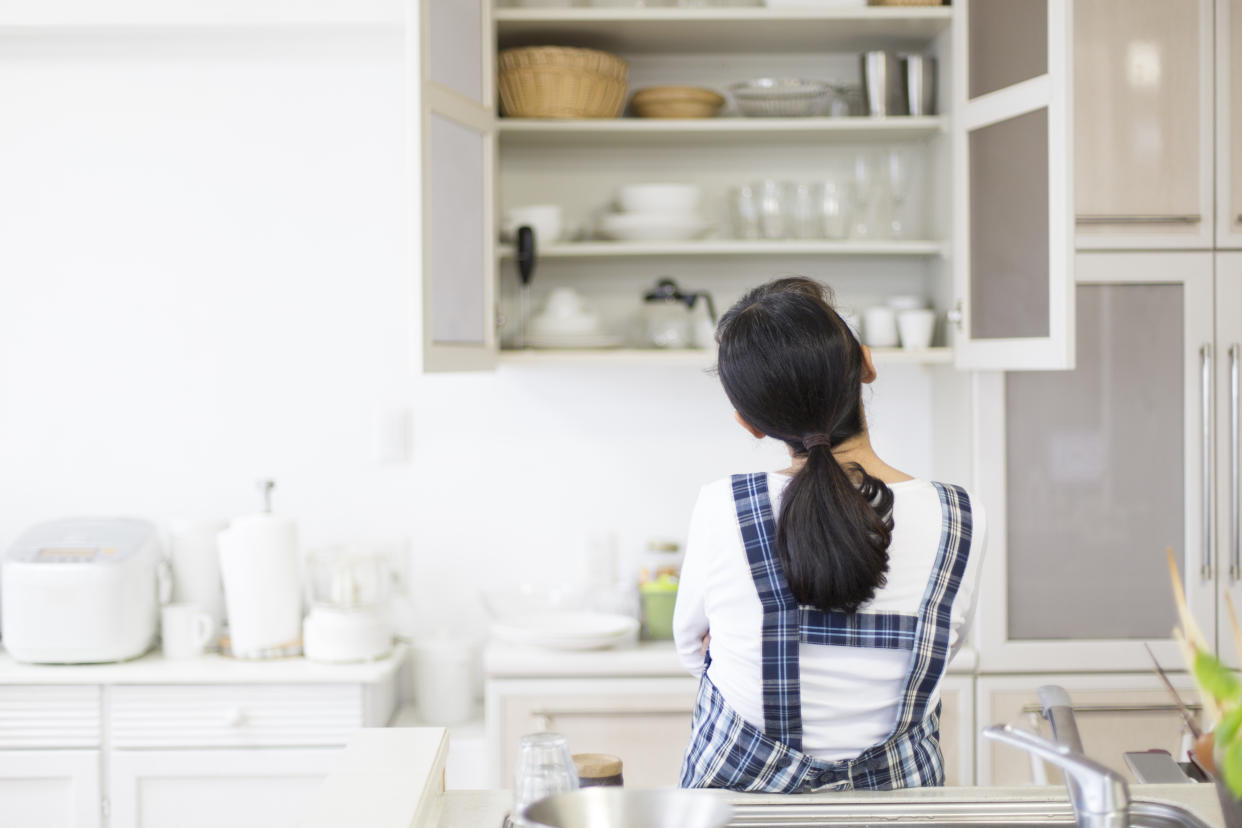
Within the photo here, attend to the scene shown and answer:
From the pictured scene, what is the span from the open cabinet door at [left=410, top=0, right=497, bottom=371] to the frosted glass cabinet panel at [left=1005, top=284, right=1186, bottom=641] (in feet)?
3.80

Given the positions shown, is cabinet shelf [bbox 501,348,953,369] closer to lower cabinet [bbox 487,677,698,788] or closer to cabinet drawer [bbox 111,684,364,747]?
lower cabinet [bbox 487,677,698,788]

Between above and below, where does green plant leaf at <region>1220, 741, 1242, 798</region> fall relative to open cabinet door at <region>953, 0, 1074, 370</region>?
below

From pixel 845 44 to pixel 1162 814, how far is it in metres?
2.01

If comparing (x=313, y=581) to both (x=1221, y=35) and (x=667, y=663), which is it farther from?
(x=1221, y=35)

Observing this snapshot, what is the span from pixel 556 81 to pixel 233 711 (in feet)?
5.01

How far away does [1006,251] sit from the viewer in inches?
Answer: 89.8

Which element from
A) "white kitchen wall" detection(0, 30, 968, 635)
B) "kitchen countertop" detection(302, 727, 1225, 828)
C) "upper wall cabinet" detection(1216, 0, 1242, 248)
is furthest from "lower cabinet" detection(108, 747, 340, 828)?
"upper wall cabinet" detection(1216, 0, 1242, 248)

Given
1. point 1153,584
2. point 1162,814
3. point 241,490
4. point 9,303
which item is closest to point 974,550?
point 1162,814

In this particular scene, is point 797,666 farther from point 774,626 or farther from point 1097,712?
point 1097,712

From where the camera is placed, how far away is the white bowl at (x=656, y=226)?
2553mm

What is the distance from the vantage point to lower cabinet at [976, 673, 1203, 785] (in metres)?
2.39

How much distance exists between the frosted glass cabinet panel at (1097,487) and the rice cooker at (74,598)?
192 cm

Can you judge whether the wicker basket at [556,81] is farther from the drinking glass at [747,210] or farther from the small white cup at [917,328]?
the small white cup at [917,328]

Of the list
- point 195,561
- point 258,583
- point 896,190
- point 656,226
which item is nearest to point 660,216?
point 656,226
